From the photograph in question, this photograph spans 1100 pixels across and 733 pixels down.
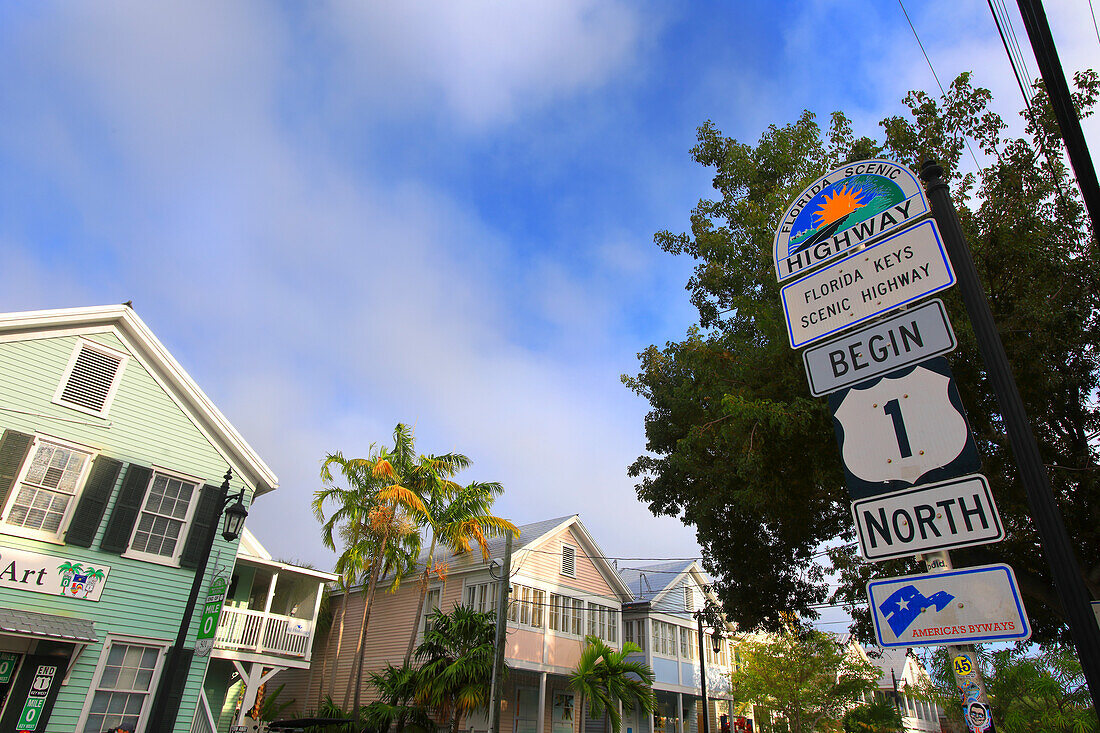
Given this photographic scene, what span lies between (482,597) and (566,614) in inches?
146

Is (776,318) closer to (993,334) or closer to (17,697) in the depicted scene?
(993,334)

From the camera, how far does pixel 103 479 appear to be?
526 inches

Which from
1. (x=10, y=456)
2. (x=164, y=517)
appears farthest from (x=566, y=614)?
(x=10, y=456)

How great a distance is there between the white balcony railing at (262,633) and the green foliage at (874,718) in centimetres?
2191

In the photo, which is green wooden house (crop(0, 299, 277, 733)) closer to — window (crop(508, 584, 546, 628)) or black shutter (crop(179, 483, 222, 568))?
black shutter (crop(179, 483, 222, 568))

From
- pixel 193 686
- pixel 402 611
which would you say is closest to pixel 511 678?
pixel 402 611

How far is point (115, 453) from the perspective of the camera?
13766mm

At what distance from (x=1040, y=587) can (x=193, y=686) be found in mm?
16460

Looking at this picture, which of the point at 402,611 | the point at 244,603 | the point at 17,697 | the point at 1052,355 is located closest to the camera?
the point at 1052,355

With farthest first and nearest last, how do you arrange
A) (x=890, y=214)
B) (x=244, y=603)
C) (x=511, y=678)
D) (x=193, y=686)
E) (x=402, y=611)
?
(x=402, y=611) < (x=511, y=678) < (x=244, y=603) < (x=193, y=686) < (x=890, y=214)

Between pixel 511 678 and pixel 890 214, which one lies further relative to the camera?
pixel 511 678

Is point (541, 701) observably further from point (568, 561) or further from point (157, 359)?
point (157, 359)

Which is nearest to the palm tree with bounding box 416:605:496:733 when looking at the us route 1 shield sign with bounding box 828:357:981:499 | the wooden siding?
the wooden siding

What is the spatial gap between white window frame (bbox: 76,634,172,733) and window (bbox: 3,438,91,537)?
2.45 m
